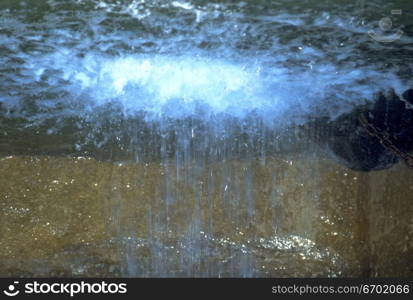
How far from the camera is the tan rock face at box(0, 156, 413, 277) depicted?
3.25 metres

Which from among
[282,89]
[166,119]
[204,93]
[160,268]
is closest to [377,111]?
[282,89]

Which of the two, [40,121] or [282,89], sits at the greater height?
[282,89]

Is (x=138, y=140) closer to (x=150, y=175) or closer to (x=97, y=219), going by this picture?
(x=150, y=175)

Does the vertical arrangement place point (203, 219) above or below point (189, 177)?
below

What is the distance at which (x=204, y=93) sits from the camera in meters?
3.27

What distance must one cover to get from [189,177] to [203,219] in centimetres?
27

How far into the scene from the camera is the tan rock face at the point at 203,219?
10.7 feet

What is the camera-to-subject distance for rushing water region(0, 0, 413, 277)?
3.23 metres

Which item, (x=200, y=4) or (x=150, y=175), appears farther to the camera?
(x=150, y=175)

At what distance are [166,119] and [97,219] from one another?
0.75m

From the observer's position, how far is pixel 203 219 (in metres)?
Result: 3.30

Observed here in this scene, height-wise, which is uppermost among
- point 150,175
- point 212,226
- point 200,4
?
point 200,4

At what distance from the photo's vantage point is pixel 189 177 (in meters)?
3.33

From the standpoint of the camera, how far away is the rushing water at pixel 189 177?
3.23 meters
